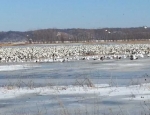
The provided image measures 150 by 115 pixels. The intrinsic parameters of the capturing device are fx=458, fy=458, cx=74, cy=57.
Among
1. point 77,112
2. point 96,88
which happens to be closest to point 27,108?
point 77,112

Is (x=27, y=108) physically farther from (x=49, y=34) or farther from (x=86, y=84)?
(x=49, y=34)

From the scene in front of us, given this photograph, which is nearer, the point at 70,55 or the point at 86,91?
the point at 86,91

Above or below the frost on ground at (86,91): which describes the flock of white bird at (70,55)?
below

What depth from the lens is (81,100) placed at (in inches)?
475

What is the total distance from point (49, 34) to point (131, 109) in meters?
172

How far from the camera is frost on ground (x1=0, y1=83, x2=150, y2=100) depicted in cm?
1295

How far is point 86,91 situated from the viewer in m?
13.9

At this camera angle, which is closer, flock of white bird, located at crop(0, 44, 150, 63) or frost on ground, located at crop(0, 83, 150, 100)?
frost on ground, located at crop(0, 83, 150, 100)

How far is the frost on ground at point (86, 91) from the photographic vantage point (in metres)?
12.9

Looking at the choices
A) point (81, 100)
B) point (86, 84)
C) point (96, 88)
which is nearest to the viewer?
point (81, 100)

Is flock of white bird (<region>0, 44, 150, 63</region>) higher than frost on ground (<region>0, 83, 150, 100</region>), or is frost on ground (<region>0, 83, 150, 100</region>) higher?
frost on ground (<region>0, 83, 150, 100</region>)

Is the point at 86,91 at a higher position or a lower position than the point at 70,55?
higher

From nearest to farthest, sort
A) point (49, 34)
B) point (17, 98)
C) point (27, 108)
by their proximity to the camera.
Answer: point (27, 108)
point (17, 98)
point (49, 34)

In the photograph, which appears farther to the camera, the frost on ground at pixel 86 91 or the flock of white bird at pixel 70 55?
the flock of white bird at pixel 70 55
